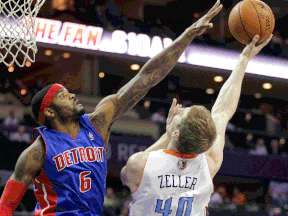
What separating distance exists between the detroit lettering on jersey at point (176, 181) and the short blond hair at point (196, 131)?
17cm

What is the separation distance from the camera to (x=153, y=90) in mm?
14602

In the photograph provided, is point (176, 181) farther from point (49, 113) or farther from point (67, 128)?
point (49, 113)

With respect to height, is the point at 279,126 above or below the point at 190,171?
below

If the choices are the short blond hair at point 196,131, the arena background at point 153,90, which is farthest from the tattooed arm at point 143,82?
the arena background at point 153,90

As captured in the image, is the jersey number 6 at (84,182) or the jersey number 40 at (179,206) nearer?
the jersey number 40 at (179,206)

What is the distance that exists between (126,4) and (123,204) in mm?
8379

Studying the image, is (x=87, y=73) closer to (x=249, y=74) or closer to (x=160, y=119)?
(x=160, y=119)

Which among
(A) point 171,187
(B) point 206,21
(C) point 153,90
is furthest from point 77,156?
(C) point 153,90

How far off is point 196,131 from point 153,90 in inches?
486

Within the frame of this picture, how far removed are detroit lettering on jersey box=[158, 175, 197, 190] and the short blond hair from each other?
0.55ft

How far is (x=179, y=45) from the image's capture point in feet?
10.3

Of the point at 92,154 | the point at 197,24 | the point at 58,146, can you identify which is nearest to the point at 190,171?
the point at 92,154

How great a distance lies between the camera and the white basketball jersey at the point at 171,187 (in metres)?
2.33

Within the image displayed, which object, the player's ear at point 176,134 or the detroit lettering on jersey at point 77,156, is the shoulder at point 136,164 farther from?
the detroit lettering on jersey at point 77,156
